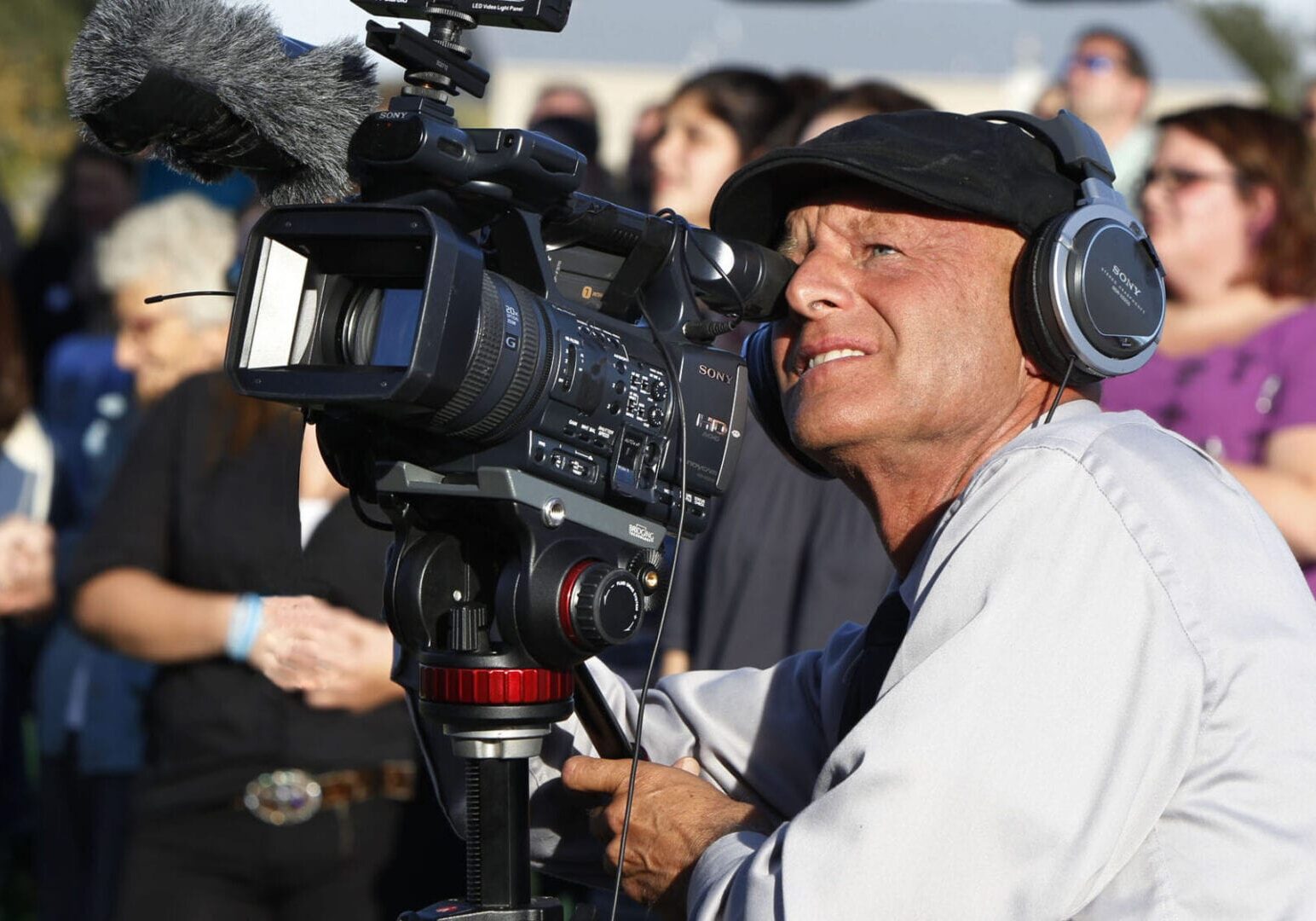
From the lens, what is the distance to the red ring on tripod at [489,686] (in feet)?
7.04

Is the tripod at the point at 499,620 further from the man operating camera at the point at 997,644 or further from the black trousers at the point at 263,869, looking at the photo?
the black trousers at the point at 263,869

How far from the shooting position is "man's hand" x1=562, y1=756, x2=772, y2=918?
2205 mm

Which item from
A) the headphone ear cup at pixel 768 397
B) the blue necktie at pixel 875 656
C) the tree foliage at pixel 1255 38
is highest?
the tree foliage at pixel 1255 38

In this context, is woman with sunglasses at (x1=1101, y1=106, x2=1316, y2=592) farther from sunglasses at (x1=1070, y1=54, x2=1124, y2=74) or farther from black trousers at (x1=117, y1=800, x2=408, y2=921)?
black trousers at (x1=117, y1=800, x2=408, y2=921)

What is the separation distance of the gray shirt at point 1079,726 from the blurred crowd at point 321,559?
43.3 inches

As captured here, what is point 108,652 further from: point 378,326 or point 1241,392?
point 1241,392

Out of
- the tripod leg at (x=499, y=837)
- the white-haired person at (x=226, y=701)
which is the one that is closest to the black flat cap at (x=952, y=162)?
the tripod leg at (x=499, y=837)

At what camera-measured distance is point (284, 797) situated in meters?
3.78

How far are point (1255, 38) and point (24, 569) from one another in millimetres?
51738

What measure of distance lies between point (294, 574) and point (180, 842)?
1.55 m

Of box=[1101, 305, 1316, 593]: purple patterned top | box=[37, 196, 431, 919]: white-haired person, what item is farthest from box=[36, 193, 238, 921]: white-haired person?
box=[1101, 305, 1316, 593]: purple patterned top

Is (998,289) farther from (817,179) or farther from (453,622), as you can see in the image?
(453,622)

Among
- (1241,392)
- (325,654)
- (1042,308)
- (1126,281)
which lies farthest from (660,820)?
(1241,392)

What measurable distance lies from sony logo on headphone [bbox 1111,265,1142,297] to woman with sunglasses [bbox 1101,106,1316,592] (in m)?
1.82
